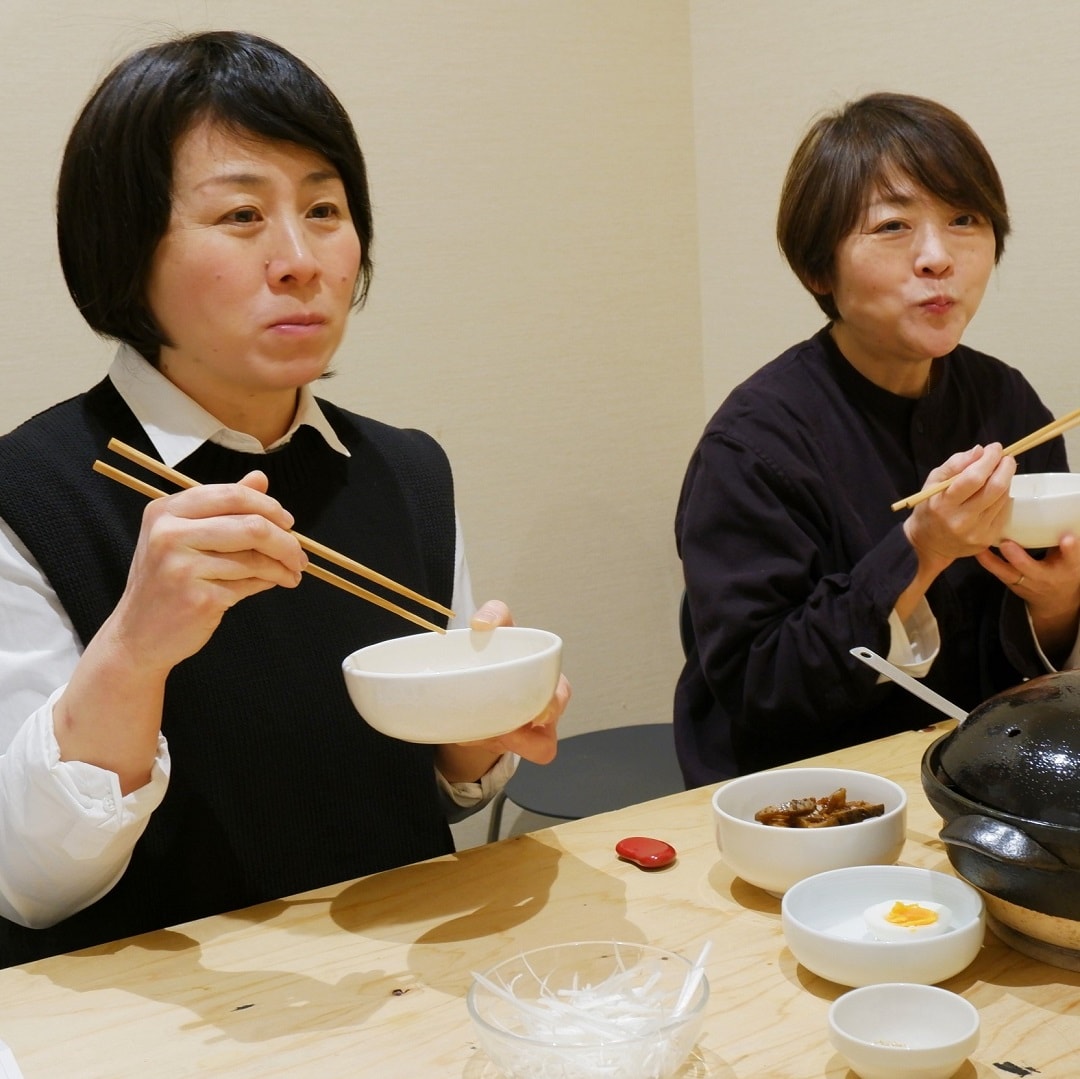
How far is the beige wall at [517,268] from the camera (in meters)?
2.28

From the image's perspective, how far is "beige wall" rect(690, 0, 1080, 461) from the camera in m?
Answer: 2.30

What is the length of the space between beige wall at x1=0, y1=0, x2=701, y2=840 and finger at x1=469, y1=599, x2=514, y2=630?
53.6 inches

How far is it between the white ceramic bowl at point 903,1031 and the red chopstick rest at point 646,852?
33 cm

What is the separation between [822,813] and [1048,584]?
0.66m

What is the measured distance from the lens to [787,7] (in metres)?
2.82

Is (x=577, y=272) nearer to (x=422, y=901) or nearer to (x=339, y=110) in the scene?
(x=339, y=110)

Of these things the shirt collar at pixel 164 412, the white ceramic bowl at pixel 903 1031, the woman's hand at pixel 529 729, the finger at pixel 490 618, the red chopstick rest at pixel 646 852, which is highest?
the shirt collar at pixel 164 412

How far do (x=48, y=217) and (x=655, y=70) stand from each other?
1481mm

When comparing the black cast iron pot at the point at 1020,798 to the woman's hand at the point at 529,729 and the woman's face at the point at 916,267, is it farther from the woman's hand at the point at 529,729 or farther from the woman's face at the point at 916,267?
the woman's face at the point at 916,267

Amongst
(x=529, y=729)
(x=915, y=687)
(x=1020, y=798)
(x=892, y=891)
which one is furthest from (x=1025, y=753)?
(x=529, y=729)

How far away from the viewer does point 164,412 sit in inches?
54.7

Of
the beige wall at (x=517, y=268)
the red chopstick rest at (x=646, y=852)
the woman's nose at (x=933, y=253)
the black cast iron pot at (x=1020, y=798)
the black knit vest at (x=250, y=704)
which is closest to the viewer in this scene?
the black cast iron pot at (x=1020, y=798)

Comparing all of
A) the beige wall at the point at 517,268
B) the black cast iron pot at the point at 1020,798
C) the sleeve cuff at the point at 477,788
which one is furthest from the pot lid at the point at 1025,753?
the beige wall at the point at 517,268

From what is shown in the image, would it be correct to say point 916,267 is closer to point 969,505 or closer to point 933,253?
point 933,253
